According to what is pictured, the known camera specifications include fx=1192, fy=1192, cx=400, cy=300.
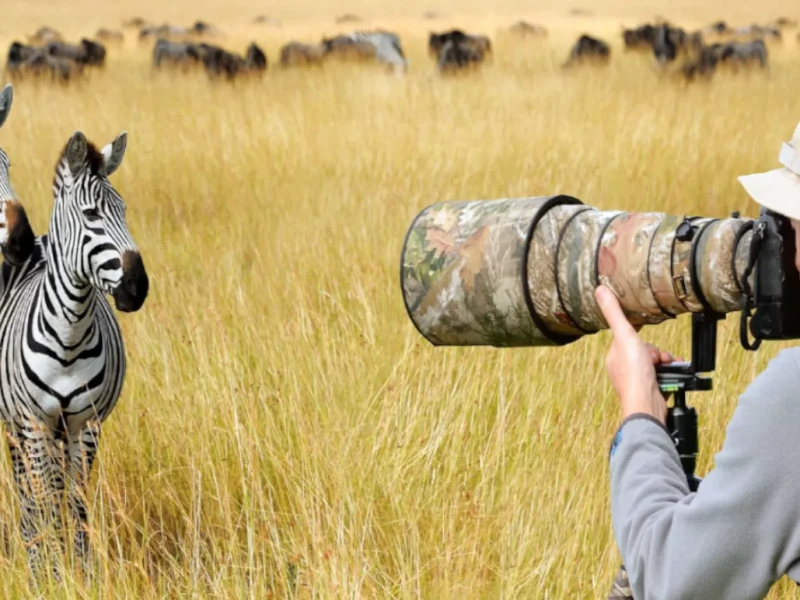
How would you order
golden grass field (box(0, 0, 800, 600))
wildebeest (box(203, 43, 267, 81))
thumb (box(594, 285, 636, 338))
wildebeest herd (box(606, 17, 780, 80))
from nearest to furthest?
thumb (box(594, 285, 636, 338)) < golden grass field (box(0, 0, 800, 600)) < wildebeest herd (box(606, 17, 780, 80)) < wildebeest (box(203, 43, 267, 81))

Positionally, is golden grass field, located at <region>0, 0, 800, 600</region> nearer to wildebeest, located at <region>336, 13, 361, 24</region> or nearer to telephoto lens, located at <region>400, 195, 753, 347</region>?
telephoto lens, located at <region>400, 195, 753, 347</region>

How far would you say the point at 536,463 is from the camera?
3154 mm

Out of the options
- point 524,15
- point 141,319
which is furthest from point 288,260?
point 524,15

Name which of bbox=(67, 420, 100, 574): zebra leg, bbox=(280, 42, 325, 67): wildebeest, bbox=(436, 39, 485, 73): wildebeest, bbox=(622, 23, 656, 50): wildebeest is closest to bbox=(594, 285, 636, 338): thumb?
bbox=(67, 420, 100, 574): zebra leg

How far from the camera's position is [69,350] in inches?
113

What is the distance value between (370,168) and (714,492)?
20.0 ft

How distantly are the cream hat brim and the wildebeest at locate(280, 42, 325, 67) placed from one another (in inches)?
723

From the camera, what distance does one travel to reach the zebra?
8.88 ft

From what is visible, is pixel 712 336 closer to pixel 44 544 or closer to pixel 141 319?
pixel 44 544

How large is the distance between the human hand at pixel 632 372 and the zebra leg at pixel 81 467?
1.56 meters

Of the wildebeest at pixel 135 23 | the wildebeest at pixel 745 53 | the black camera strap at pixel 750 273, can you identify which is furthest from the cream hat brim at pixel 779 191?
the wildebeest at pixel 135 23

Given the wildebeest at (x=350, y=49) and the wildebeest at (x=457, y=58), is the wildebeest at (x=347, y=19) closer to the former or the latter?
the wildebeest at (x=350, y=49)

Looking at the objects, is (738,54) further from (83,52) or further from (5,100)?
(5,100)

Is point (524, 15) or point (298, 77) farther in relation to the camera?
point (524, 15)
